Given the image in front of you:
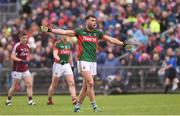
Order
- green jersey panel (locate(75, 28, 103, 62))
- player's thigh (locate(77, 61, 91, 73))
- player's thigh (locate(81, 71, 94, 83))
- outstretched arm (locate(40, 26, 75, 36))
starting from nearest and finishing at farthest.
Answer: outstretched arm (locate(40, 26, 75, 36)), player's thigh (locate(81, 71, 94, 83)), player's thigh (locate(77, 61, 91, 73)), green jersey panel (locate(75, 28, 103, 62))

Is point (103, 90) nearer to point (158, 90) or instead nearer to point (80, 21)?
point (158, 90)

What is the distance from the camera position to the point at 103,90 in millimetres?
34250

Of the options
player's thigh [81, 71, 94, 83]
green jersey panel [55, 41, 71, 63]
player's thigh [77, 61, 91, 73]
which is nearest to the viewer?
player's thigh [81, 71, 94, 83]

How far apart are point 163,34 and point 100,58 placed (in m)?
3.16

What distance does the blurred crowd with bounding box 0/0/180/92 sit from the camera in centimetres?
3484

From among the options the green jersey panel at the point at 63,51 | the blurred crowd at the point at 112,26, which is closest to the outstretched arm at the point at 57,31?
the green jersey panel at the point at 63,51

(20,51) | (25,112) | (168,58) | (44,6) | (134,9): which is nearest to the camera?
(25,112)

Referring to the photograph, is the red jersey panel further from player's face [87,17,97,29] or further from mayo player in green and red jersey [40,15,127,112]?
player's face [87,17,97,29]

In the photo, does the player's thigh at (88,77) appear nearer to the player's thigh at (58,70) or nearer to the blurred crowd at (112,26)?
the player's thigh at (58,70)

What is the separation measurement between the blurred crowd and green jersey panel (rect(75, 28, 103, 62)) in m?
12.7

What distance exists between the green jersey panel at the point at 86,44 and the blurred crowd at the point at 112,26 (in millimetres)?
12728

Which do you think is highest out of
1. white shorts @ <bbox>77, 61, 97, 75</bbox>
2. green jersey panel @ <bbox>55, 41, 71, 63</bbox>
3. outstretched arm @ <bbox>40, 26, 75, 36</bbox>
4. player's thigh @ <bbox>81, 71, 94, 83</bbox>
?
outstretched arm @ <bbox>40, 26, 75, 36</bbox>

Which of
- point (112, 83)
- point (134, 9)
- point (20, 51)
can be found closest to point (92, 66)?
point (20, 51)

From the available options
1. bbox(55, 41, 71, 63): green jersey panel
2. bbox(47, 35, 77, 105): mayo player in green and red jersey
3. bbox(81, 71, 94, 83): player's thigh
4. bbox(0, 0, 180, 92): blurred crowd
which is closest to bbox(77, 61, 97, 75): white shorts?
bbox(81, 71, 94, 83): player's thigh
